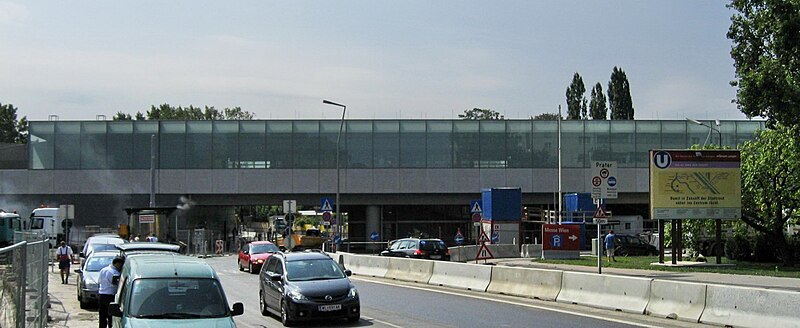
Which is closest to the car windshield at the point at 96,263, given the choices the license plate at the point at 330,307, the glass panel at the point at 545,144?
the license plate at the point at 330,307

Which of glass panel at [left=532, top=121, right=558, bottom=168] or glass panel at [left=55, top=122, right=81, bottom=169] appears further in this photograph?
glass panel at [left=532, top=121, right=558, bottom=168]

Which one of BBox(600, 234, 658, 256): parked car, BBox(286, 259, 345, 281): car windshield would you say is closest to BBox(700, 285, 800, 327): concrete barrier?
BBox(286, 259, 345, 281): car windshield

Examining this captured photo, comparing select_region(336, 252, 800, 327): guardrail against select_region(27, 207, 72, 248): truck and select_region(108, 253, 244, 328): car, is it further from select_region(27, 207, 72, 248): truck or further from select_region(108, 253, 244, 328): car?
select_region(27, 207, 72, 248): truck

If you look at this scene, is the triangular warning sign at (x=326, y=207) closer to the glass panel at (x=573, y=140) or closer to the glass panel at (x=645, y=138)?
the glass panel at (x=573, y=140)

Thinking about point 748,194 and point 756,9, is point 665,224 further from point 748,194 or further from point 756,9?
point 756,9

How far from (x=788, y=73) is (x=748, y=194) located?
10034mm

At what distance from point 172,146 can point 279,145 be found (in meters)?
8.24

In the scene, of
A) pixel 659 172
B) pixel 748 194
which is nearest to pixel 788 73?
pixel 659 172

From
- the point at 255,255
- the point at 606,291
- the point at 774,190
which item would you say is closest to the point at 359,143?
the point at 255,255

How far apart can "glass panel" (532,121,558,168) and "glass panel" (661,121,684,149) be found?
851 centimetres

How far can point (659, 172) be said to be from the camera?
38156 millimetres

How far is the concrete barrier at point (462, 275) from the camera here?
90.7 feet

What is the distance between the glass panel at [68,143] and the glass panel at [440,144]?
2698 centimetres

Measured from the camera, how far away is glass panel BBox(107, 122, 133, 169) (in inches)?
2731
